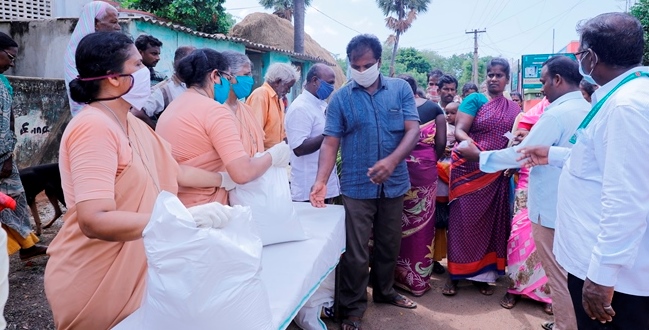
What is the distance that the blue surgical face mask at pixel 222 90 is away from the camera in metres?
2.47

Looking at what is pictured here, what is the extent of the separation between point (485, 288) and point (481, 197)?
0.76m

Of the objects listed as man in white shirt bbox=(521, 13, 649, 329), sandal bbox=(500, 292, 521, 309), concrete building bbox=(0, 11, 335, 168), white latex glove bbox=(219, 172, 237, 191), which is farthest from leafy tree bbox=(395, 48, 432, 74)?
man in white shirt bbox=(521, 13, 649, 329)

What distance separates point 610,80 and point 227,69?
1.80 metres

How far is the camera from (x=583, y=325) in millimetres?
1719

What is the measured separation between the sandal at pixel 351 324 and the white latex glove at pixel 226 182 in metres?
1.32

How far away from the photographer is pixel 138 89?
1.70 meters

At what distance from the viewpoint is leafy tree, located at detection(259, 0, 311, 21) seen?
75.9ft

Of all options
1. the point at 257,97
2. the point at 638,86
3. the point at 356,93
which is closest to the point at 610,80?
the point at 638,86

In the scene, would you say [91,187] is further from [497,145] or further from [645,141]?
[497,145]

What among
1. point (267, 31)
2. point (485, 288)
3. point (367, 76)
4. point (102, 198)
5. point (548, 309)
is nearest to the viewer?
point (102, 198)

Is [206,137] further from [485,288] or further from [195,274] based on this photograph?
[485,288]

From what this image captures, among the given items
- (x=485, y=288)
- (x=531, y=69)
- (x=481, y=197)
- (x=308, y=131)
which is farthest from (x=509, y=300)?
(x=531, y=69)

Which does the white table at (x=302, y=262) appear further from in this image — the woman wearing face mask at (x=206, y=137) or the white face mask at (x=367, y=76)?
the white face mask at (x=367, y=76)

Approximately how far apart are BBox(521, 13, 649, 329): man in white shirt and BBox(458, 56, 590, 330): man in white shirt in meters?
0.72
